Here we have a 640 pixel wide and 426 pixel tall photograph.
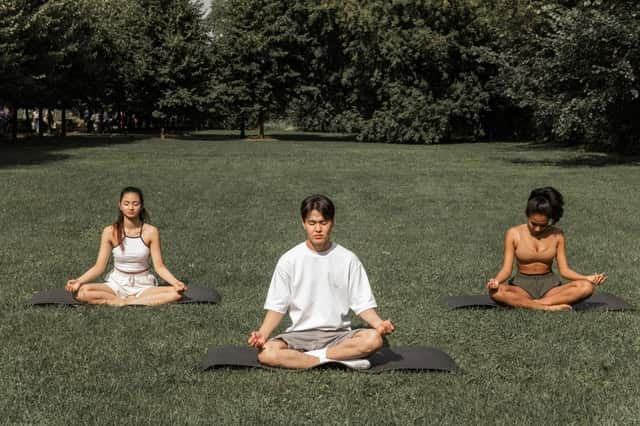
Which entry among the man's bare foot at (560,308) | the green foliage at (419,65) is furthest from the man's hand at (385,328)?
the green foliage at (419,65)

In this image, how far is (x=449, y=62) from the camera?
52.9 m

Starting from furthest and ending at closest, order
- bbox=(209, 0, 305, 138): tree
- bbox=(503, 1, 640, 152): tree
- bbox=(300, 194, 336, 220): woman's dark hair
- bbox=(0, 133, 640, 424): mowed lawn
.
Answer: bbox=(209, 0, 305, 138): tree
bbox=(503, 1, 640, 152): tree
bbox=(300, 194, 336, 220): woman's dark hair
bbox=(0, 133, 640, 424): mowed lawn

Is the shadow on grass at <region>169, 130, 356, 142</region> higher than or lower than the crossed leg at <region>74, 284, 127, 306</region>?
higher

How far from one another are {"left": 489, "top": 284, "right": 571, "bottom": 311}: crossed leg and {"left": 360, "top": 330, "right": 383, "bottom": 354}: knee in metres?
2.57

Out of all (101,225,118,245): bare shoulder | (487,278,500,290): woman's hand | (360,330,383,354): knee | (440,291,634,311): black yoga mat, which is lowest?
(440,291,634,311): black yoga mat

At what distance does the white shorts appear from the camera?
899 cm

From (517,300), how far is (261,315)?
2.81 metres

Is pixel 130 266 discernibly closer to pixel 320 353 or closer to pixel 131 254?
pixel 131 254

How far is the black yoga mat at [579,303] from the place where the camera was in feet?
29.0

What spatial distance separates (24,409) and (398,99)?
49360mm

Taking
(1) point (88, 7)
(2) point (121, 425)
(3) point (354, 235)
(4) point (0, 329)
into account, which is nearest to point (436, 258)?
(3) point (354, 235)

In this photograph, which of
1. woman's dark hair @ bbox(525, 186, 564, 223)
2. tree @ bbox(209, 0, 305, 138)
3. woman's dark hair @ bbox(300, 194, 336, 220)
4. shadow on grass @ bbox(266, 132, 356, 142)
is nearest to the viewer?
woman's dark hair @ bbox(300, 194, 336, 220)

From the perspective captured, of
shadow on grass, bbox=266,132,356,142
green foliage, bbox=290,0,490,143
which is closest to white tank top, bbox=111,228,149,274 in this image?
green foliage, bbox=290,0,490,143

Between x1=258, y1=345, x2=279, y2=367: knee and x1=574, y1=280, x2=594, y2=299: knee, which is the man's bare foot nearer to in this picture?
x1=574, y1=280, x2=594, y2=299: knee
